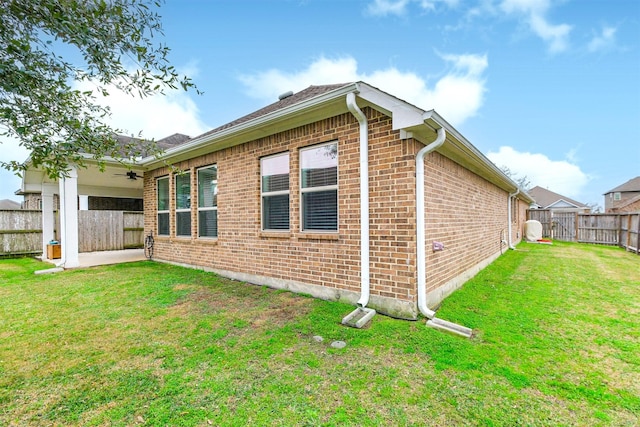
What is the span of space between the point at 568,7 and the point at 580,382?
9944mm

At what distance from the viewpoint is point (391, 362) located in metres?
2.79

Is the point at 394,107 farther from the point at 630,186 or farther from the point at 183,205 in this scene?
the point at 630,186

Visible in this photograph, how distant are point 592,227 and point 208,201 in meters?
18.9

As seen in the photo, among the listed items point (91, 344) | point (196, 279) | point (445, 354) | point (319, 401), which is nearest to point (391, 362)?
point (445, 354)

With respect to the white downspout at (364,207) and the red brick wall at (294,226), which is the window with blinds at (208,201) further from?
the white downspout at (364,207)

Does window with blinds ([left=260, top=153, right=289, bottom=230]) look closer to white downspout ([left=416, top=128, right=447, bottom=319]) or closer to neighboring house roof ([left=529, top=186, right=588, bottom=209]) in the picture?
white downspout ([left=416, top=128, right=447, bottom=319])

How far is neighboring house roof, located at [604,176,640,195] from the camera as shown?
33.6 m

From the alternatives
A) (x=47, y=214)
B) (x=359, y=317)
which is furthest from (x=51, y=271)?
(x=359, y=317)

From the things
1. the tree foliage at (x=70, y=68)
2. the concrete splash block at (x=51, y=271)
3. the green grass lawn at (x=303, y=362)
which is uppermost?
the tree foliage at (x=70, y=68)

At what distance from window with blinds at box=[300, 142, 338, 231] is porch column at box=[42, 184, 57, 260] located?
32.7 ft

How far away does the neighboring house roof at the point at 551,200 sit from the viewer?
37.1 meters

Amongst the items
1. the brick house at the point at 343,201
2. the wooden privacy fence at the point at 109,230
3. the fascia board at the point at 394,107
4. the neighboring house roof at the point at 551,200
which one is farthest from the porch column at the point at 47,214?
the neighboring house roof at the point at 551,200

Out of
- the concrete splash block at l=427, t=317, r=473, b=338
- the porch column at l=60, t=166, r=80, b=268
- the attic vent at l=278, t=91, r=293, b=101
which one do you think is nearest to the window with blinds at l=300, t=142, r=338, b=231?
the concrete splash block at l=427, t=317, r=473, b=338

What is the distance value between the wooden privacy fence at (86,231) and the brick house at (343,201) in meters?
7.87
